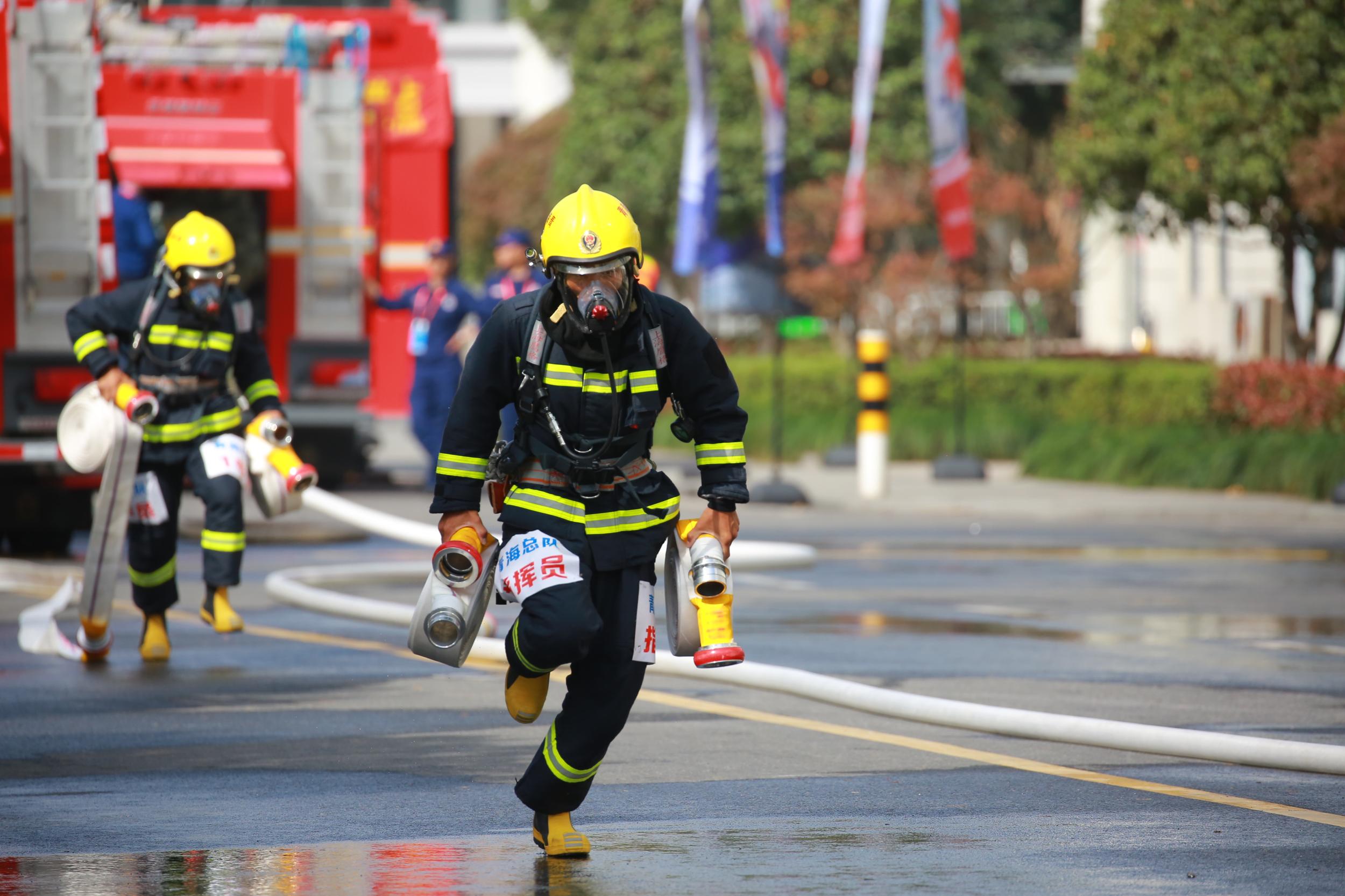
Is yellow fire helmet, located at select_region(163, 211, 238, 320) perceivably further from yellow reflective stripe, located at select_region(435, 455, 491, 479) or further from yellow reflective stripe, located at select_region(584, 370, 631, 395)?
yellow reflective stripe, located at select_region(584, 370, 631, 395)

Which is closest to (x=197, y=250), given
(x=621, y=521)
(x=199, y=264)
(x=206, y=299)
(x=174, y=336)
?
(x=199, y=264)

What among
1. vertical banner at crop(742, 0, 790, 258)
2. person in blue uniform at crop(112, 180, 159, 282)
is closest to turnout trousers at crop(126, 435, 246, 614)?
person in blue uniform at crop(112, 180, 159, 282)

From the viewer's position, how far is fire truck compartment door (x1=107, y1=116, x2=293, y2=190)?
17016 mm

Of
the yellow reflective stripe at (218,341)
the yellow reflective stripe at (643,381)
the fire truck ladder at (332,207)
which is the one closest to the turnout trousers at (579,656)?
the yellow reflective stripe at (643,381)

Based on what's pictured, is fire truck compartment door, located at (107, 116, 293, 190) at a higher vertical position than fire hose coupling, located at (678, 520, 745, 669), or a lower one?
higher

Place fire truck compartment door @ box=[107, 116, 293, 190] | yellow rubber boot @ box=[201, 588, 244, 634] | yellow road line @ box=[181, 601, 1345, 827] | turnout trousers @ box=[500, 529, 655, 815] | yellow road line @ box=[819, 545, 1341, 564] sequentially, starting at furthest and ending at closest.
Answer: fire truck compartment door @ box=[107, 116, 293, 190], yellow road line @ box=[819, 545, 1341, 564], yellow rubber boot @ box=[201, 588, 244, 634], yellow road line @ box=[181, 601, 1345, 827], turnout trousers @ box=[500, 529, 655, 815]

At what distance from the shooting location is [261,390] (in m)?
9.67

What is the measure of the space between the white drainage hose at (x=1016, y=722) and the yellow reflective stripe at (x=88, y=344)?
201 centimetres

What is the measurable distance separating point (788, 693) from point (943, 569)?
18.3ft

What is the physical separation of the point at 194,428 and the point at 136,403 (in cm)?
43

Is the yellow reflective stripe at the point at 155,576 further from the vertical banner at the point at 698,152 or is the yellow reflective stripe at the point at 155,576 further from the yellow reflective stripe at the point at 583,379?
the vertical banner at the point at 698,152

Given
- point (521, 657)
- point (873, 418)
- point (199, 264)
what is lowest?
point (873, 418)

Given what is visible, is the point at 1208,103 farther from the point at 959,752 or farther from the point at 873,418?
the point at 959,752

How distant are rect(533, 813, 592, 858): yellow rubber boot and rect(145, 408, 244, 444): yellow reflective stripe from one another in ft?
14.3
